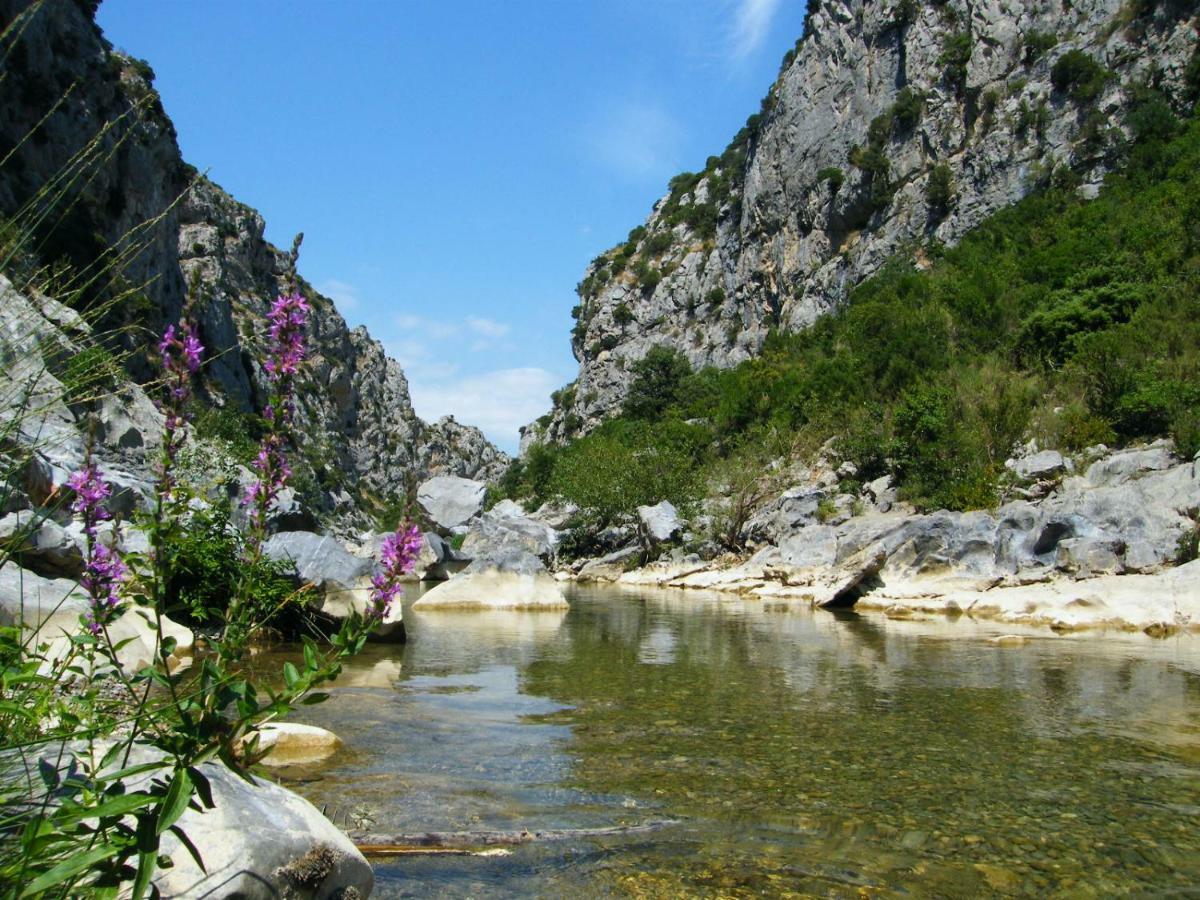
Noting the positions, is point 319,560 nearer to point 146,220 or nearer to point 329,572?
point 329,572

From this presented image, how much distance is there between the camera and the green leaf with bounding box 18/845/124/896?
2.08 metres

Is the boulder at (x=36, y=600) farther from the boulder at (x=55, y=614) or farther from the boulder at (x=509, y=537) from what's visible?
the boulder at (x=509, y=537)

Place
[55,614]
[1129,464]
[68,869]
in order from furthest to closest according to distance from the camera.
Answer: [1129,464]
[55,614]
[68,869]

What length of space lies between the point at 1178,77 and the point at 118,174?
216 feet

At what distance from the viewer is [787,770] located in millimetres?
7211

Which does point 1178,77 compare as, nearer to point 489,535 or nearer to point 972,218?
point 972,218

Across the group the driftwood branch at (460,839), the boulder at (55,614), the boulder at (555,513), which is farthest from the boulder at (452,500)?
the driftwood branch at (460,839)

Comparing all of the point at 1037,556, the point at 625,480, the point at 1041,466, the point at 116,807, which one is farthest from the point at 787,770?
the point at 625,480

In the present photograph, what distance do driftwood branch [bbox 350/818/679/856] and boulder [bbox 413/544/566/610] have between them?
18412 mm

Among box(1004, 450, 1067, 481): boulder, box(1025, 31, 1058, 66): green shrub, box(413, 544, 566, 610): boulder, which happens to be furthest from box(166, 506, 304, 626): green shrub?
box(1025, 31, 1058, 66): green shrub

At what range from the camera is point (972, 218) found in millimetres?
55438

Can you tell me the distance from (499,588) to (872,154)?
2152 inches

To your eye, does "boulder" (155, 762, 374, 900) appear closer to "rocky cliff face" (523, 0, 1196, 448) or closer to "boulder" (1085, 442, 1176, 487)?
"boulder" (1085, 442, 1176, 487)

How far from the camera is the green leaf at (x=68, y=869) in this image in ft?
6.83
